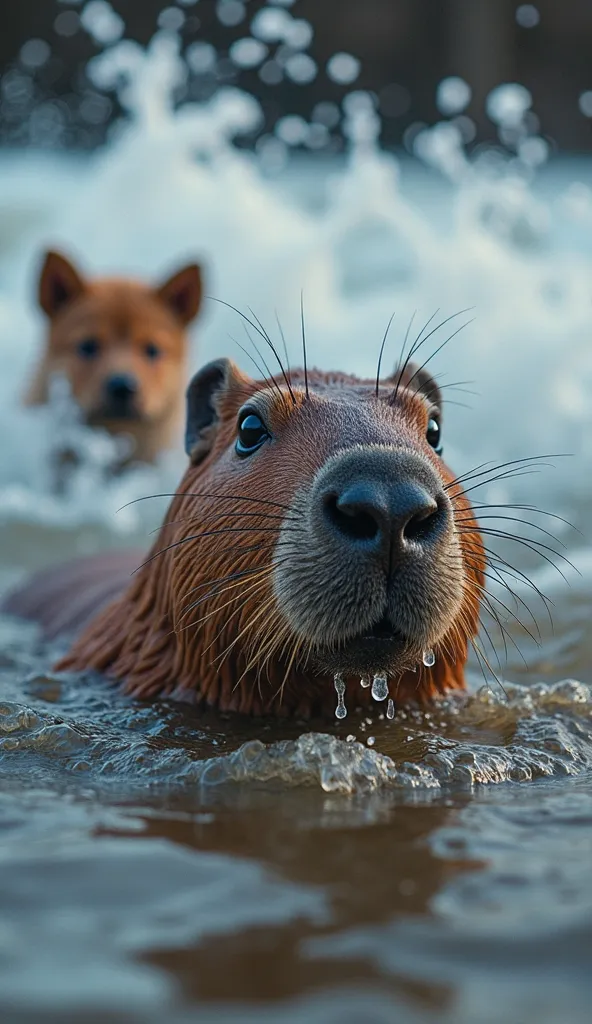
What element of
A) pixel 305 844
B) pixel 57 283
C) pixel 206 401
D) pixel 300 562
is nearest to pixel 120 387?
pixel 57 283

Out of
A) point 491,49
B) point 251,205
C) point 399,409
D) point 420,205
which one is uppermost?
point 491,49

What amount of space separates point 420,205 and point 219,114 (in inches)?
264

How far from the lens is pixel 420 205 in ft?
68.4

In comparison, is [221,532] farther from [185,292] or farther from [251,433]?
[185,292]

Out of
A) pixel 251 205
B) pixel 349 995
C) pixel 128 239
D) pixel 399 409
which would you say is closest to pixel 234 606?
pixel 399 409

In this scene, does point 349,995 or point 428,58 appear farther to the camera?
point 428,58

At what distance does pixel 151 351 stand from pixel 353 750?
21.1ft

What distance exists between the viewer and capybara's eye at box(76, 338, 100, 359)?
9.10m

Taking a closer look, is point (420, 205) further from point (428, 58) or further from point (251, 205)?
point (251, 205)

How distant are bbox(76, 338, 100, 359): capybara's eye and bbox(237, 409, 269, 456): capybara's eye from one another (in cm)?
559

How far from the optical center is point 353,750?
321cm

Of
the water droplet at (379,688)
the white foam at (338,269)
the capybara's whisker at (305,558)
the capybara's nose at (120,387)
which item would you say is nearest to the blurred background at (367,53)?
the white foam at (338,269)

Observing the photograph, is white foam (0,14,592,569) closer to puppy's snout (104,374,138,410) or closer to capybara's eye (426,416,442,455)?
puppy's snout (104,374,138,410)

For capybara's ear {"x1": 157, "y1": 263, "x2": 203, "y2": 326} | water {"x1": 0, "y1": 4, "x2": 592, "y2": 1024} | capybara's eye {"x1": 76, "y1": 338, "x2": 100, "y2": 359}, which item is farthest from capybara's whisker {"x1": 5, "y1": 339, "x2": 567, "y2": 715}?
capybara's ear {"x1": 157, "y1": 263, "x2": 203, "y2": 326}
